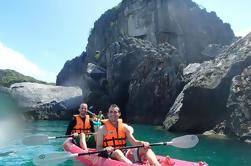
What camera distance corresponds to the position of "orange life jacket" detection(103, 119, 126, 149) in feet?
35.9

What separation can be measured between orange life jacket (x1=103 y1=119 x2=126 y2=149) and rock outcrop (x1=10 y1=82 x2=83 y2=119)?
5247 cm

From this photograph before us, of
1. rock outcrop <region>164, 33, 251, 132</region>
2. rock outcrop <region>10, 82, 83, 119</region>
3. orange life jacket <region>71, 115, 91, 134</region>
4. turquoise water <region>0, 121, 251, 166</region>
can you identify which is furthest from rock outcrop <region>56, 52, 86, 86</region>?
orange life jacket <region>71, 115, 91, 134</region>

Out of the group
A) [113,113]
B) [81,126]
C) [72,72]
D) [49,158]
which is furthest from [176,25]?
[49,158]

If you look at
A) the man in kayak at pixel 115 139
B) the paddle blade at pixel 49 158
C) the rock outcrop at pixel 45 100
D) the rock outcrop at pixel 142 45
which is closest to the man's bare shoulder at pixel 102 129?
the man in kayak at pixel 115 139

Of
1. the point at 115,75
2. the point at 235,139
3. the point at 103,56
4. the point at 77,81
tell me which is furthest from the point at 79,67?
the point at 235,139

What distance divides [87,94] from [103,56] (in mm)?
10604

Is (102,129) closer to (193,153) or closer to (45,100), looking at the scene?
(193,153)

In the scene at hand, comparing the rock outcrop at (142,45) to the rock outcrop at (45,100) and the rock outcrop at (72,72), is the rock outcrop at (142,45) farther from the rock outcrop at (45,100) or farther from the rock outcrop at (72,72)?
the rock outcrop at (45,100)

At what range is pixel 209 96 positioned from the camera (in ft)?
108

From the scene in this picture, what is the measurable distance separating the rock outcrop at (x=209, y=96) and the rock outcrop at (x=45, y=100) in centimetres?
3148

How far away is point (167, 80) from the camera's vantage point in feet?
164

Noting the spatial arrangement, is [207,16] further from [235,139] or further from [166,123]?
[235,139]

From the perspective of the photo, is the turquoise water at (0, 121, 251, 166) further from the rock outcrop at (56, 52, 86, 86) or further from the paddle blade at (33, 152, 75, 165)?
the rock outcrop at (56, 52, 86, 86)

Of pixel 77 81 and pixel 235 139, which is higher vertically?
pixel 77 81
